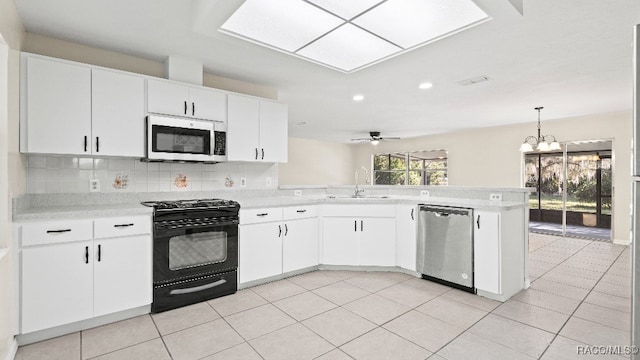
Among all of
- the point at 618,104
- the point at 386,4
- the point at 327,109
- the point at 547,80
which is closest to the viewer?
the point at 386,4

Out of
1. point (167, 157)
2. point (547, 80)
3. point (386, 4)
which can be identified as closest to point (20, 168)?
point (167, 157)

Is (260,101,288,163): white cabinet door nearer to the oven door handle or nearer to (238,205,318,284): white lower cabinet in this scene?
(238,205,318,284): white lower cabinet

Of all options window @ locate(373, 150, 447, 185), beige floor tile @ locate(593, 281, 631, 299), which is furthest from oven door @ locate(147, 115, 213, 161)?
window @ locate(373, 150, 447, 185)

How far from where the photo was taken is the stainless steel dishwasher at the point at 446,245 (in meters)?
3.16

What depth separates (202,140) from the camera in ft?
10.6

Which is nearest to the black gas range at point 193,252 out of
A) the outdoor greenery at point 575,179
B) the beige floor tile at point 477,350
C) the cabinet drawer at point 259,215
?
the cabinet drawer at point 259,215

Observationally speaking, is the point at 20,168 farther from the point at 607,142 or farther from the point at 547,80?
the point at 607,142

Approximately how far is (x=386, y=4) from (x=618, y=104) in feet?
18.1

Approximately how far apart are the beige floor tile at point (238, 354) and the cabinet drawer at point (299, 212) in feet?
5.21

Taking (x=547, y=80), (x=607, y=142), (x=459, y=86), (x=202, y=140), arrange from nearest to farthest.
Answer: (x=202, y=140) → (x=547, y=80) → (x=459, y=86) → (x=607, y=142)

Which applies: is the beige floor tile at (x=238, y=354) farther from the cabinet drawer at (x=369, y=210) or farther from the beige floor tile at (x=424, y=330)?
the cabinet drawer at (x=369, y=210)

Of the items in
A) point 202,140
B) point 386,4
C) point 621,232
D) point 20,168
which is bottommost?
point 621,232

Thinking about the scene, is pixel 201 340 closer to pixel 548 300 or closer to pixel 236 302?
pixel 236 302

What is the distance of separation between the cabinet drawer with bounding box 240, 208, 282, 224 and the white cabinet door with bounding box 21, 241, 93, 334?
4.26 feet
